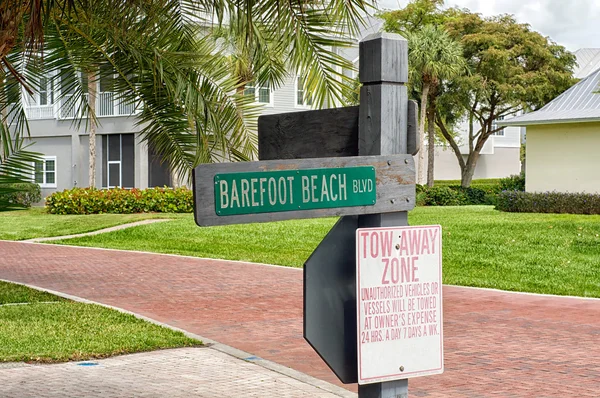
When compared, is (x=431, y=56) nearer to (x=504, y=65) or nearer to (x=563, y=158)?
(x=504, y=65)

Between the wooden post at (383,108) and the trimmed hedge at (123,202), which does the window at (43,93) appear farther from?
the trimmed hedge at (123,202)

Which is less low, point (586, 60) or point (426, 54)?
point (586, 60)

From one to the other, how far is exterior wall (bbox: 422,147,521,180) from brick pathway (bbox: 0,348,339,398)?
4764 cm

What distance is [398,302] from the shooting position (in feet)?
12.9

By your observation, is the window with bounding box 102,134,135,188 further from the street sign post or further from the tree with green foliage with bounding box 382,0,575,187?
the street sign post

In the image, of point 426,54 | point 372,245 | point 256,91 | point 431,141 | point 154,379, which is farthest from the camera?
point 431,141

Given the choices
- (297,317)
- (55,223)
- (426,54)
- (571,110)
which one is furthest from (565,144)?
(297,317)

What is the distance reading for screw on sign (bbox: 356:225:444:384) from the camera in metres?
3.83

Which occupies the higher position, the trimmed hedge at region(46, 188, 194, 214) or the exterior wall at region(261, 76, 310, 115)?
the exterior wall at region(261, 76, 310, 115)

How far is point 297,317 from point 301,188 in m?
7.87

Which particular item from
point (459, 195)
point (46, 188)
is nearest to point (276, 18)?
point (459, 195)

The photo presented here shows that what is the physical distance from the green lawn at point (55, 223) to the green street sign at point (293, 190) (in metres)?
22.2

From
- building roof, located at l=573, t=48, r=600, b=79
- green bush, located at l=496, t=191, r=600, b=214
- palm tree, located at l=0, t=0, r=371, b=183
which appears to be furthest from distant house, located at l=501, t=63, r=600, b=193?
building roof, located at l=573, t=48, r=600, b=79

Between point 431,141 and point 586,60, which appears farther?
point 586,60
